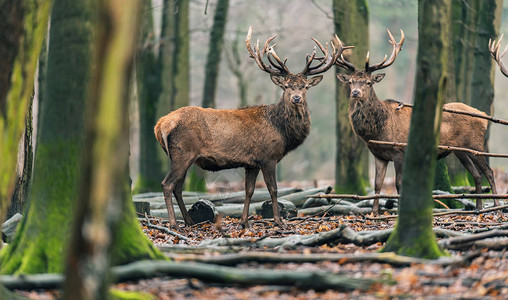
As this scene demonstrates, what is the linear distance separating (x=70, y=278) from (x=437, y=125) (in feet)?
11.4

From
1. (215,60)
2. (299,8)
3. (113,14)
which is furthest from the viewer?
(299,8)

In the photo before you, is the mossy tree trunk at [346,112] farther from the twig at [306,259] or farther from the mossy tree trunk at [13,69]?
the mossy tree trunk at [13,69]

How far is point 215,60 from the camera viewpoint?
18.1 m

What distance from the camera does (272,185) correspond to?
1035 centimetres

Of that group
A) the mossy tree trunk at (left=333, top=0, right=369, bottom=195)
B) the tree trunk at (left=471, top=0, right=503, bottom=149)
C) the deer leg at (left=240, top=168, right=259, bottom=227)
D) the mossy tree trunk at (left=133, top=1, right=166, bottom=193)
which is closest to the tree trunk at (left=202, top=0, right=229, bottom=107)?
the mossy tree trunk at (left=133, top=1, right=166, bottom=193)

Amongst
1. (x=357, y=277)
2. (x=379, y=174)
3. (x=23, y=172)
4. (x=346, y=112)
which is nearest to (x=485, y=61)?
(x=346, y=112)

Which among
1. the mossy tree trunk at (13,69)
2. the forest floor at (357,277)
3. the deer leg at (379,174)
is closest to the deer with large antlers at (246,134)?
the deer leg at (379,174)

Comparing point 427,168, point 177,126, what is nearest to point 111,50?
point 427,168

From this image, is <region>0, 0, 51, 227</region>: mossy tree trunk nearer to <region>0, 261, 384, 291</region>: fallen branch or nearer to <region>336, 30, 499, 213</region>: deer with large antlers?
<region>0, 261, 384, 291</region>: fallen branch

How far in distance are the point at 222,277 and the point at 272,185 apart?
17.7 ft

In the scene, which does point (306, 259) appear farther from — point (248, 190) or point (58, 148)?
A: point (248, 190)

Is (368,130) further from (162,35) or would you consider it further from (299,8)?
(299,8)

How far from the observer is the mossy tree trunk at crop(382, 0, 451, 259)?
19.2 feet

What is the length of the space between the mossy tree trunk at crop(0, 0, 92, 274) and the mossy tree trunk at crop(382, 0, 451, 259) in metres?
2.82
